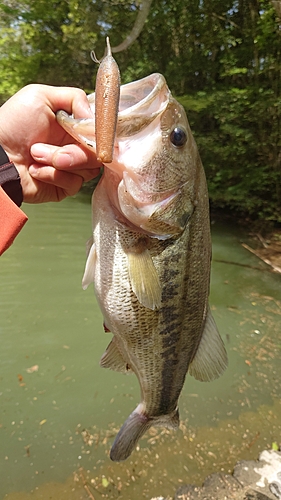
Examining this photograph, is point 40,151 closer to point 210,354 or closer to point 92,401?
point 210,354

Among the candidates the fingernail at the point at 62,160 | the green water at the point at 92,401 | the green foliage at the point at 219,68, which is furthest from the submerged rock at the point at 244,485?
the green foliage at the point at 219,68

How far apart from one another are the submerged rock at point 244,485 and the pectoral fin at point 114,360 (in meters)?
Answer: 1.65

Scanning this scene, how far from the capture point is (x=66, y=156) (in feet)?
5.22

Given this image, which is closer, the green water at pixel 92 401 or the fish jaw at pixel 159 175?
the fish jaw at pixel 159 175

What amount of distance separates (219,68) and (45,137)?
1012 centimetres

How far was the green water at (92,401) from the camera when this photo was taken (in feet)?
9.59

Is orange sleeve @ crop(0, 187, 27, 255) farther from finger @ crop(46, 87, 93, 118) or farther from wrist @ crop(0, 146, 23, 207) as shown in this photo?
finger @ crop(46, 87, 93, 118)

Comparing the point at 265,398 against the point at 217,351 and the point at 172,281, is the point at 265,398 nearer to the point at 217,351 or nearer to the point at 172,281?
the point at 217,351

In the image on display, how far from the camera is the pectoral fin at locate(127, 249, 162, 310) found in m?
1.45

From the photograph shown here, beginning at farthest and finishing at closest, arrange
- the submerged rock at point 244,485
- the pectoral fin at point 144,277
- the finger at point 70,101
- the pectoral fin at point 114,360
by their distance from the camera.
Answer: the submerged rock at point 244,485, the pectoral fin at point 114,360, the finger at point 70,101, the pectoral fin at point 144,277

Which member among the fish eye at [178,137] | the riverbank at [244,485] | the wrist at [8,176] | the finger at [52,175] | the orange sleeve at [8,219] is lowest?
the riverbank at [244,485]

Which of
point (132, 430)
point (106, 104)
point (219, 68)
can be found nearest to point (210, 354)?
point (132, 430)

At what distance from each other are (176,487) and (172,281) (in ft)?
7.45

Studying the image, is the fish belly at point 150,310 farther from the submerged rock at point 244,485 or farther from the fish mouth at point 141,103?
the submerged rock at point 244,485
